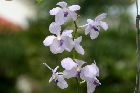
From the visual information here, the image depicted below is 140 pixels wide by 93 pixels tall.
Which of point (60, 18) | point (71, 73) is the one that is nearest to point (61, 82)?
point (71, 73)

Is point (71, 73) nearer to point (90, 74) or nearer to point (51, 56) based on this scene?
point (90, 74)

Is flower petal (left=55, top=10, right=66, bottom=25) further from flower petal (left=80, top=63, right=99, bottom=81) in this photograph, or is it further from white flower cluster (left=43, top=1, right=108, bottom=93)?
flower petal (left=80, top=63, right=99, bottom=81)

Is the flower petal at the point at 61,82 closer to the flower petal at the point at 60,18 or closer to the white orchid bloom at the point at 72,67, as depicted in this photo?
the white orchid bloom at the point at 72,67

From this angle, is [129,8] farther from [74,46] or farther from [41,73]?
[74,46]

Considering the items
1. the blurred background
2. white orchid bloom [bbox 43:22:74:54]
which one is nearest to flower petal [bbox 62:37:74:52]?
white orchid bloom [bbox 43:22:74:54]

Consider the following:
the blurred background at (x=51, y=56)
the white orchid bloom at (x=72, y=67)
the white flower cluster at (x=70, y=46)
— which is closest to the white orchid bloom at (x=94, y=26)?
the white flower cluster at (x=70, y=46)

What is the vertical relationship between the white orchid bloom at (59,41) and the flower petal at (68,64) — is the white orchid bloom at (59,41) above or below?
above
